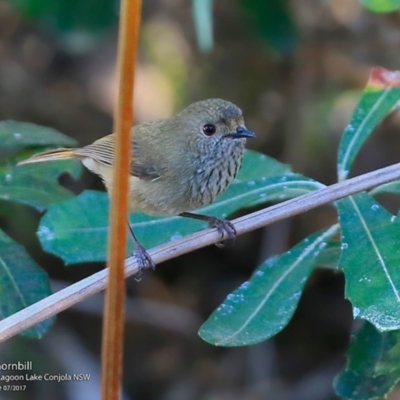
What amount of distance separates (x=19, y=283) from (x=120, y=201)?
49.8 inches

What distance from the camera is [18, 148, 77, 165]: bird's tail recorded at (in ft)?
10.1

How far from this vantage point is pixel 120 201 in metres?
1.43

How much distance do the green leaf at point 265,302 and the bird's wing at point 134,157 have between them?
98 centimetres

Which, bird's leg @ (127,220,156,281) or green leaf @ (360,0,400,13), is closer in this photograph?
bird's leg @ (127,220,156,281)

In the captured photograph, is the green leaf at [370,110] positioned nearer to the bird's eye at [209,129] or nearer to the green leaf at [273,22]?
the bird's eye at [209,129]

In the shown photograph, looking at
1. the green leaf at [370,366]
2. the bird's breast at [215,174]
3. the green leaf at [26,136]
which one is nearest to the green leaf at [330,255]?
the green leaf at [370,366]

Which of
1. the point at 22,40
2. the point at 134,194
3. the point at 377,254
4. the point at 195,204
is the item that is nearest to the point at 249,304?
the point at 377,254

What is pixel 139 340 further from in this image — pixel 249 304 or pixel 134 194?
pixel 249 304

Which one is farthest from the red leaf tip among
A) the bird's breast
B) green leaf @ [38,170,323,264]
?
the bird's breast

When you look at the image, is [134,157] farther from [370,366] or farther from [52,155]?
[370,366]

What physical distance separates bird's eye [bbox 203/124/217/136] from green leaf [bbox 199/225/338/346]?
95cm

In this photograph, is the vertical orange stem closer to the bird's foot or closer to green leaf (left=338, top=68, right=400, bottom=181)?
the bird's foot

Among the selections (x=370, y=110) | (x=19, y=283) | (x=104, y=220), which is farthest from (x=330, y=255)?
(x=19, y=283)

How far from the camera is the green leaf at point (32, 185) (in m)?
2.84
